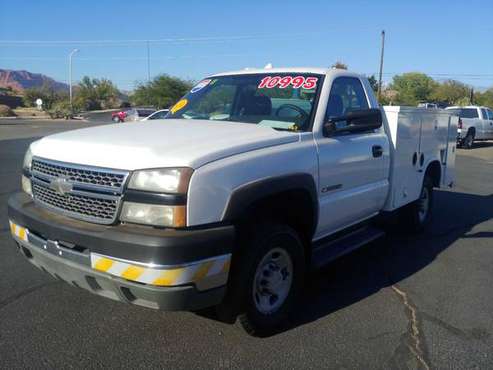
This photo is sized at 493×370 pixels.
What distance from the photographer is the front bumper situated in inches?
106

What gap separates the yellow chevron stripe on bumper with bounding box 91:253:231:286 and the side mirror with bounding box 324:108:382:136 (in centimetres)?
163

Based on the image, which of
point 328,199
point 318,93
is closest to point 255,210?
point 328,199

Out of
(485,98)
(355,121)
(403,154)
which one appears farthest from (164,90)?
(355,121)

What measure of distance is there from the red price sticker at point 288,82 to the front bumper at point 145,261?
1848 mm

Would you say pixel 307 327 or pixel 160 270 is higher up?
pixel 160 270

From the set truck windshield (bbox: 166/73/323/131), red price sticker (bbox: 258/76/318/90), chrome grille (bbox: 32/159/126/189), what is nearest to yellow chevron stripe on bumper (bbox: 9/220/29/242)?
chrome grille (bbox: 32/159/126/189)

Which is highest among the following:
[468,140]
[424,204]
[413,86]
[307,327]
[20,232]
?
[413,86]

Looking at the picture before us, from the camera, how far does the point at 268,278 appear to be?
350 centimetres

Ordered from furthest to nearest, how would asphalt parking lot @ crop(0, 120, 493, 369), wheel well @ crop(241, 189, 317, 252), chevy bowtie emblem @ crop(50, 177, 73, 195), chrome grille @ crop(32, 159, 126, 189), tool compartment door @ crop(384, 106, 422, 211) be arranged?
tool compartment door @ crop(384, 106, 422, 211), wheel well @ crop(241, 189, 317, 252), asphalt parking lot @ crop(0, 120, 493, 369), chevy bowtie emblem @ crop(50, 177, 73, 195), chrome grille @ crop(32, 159, 126, 189)

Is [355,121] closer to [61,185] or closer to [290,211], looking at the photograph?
[290,211]

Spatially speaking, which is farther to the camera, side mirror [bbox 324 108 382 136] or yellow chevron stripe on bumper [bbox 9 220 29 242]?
side mirror [bbox 324 108 382 136]

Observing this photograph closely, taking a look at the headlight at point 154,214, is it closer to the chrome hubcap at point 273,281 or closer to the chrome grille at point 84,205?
the chrome grille at point 84,205

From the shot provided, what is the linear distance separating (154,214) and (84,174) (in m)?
0.59

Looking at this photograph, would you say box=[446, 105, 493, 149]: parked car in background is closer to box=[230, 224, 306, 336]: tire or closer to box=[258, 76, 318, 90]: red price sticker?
box=[258, 76, 318, 90]: red price sticker
